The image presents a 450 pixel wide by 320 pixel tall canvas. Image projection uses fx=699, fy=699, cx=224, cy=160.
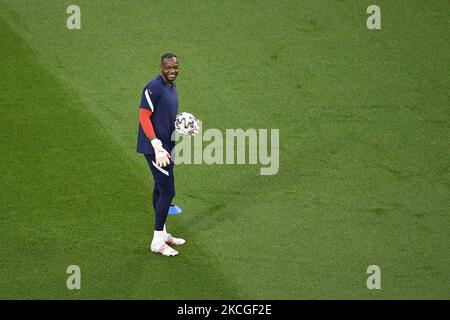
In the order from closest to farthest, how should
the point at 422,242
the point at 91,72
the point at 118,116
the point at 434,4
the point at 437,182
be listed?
the point at 422,242 < the point at 437,182 < the point at 118,116 < the point at 91,72 < the point at 434,4

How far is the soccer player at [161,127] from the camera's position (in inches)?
236

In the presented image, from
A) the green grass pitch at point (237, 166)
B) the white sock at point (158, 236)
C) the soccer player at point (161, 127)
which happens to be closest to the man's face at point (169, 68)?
the soccer player at point (161, 127)

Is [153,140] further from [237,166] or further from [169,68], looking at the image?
[237,166]

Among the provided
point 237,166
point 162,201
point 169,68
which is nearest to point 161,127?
point 169,68

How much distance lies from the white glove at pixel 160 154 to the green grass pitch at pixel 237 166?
1.02 m

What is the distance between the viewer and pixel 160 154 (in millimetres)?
5949

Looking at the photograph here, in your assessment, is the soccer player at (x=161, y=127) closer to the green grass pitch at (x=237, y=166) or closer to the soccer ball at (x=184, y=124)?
the soccer ball at (x=184, y=124)

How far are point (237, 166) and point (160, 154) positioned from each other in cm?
209

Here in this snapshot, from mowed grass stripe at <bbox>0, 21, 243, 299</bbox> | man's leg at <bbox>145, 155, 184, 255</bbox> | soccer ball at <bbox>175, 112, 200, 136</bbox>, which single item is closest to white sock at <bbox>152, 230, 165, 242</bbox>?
man's leg at <bbox>145, 155, 184, 255</bbox>

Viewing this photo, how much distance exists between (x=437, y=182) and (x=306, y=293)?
2.41m

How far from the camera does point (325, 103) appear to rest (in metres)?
8.81

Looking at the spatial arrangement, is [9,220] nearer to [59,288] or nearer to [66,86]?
[59,288]

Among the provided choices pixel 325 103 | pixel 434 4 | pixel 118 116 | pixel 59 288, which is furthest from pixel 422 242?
pixel 434 4

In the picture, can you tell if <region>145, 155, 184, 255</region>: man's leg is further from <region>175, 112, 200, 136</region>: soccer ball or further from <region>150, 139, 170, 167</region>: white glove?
<region>175, 112, 200, 136</region>: soccer ball
